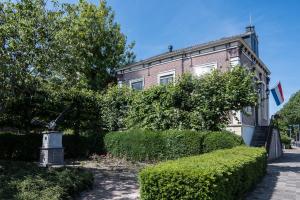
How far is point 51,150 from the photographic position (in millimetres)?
12344

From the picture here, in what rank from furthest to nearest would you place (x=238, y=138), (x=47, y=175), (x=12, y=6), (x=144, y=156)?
1. (x=144, y=156)
2. (x=238, y=138)
3. (x=12, y=6)
4. (x=47, y=175)

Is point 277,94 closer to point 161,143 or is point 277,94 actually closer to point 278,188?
point 161,143

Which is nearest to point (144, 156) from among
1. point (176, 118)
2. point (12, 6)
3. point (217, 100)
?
point (176, 118)

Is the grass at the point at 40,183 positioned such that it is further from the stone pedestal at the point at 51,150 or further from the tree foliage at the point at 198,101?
the tree foliage at the point at 198,101

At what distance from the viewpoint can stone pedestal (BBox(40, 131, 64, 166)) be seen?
40.3 ft

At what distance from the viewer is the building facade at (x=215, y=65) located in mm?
18469

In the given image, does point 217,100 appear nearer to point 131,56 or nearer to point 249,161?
point 249,161

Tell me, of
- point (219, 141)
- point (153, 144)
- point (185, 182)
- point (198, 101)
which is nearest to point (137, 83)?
point (198, 101)

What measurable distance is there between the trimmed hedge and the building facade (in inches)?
223

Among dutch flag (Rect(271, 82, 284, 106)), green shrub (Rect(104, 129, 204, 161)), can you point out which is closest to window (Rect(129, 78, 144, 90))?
green shrub (Rect(104, 129, 204, 161))

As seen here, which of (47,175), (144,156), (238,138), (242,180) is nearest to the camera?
(242,180)

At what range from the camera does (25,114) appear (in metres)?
16.4

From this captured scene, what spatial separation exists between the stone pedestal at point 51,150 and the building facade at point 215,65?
316 inches

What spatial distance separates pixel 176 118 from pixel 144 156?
237 centimetres
